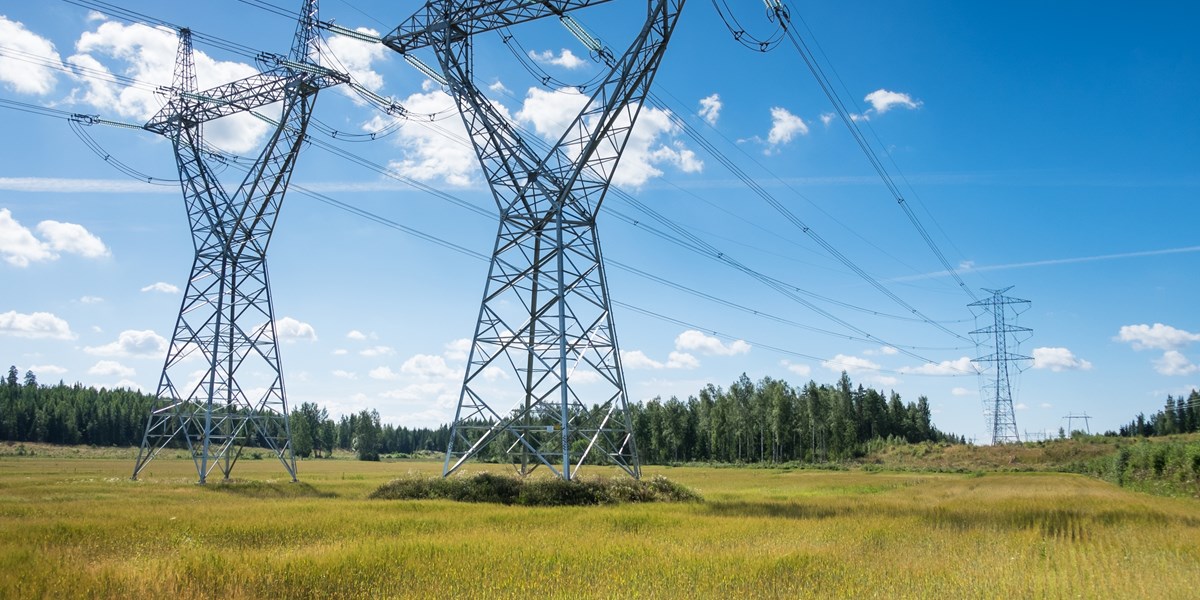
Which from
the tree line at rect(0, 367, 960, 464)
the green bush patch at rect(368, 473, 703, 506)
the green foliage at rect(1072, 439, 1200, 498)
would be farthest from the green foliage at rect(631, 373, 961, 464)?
the green bush patch at rect(368, 473, 703, 506)

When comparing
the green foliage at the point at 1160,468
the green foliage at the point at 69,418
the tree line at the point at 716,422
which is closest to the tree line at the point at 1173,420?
the tree line at the point at 716,422

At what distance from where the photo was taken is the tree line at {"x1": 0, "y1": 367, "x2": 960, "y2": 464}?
113 m

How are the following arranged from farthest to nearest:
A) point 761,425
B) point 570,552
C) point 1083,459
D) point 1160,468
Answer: point 761,425 → point 1083,459 → point 1160,468 → point 570,552

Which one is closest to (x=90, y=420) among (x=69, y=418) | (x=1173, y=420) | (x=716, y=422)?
(x=69, y=418)

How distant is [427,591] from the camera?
35.2 ft

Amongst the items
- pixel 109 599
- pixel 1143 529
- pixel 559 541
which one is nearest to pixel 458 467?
pixel 559 541

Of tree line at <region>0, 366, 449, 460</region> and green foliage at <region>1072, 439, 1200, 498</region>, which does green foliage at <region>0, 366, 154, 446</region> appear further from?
green foliage at <region>1072, 439, 1200, 498</region>

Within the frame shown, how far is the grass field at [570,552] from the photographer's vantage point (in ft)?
35.7

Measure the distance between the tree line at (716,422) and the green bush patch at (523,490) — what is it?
84.9 m

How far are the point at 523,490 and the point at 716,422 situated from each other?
9373cm

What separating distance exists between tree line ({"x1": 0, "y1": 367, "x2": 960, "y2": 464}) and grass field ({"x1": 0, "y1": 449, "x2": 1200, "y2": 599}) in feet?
293

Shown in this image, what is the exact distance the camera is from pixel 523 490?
25.8 meters

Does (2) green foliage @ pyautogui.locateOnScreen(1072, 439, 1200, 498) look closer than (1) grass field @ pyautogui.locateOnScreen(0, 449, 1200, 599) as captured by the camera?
No

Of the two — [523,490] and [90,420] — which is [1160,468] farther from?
[90,420]
